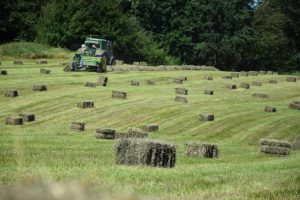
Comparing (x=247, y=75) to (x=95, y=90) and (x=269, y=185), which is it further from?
(x=269, y=185)

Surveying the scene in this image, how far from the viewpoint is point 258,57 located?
8744 centimetres

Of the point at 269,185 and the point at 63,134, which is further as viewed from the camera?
the point at 63,134

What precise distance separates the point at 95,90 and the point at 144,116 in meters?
6.75

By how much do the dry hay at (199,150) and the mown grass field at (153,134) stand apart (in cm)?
36

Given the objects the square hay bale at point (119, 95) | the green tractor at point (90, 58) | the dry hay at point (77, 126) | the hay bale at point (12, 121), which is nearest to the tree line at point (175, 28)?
the green tractor at point (90, 58)

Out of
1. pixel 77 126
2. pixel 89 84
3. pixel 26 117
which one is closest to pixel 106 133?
pixel 77 126

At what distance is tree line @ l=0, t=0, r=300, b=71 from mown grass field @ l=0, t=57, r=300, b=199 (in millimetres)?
13150

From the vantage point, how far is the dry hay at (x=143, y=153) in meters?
12.5

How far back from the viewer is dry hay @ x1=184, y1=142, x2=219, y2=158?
16770 mm

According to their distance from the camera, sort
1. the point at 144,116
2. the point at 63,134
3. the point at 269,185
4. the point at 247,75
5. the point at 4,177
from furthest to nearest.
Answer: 1. the point at 247,75
2. the point at 144,116
3. the point at 63,134
4. the point at 269,185
5. the point at 4,177

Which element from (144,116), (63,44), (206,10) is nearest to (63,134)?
(144,116)

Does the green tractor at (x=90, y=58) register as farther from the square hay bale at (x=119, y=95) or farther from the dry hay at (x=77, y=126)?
the dry hay at (x=77, y=126)

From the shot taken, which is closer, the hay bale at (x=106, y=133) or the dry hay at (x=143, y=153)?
the dry hay at (x=143, y=153)

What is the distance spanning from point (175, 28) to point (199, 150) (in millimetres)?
66003
